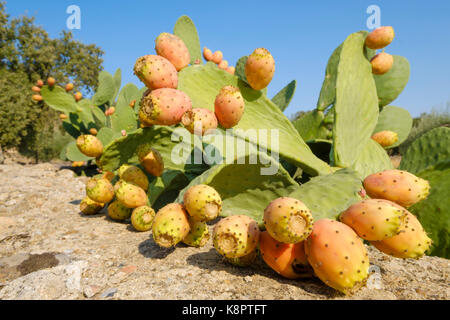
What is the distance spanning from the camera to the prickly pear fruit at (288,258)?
3.07ft

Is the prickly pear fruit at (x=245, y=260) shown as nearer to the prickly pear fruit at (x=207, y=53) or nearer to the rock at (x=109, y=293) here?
the rock at (x=109, y=293)

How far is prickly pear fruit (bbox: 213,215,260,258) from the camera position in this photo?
94cm

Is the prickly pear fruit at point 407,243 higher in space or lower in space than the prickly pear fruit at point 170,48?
lower

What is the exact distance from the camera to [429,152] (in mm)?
1633

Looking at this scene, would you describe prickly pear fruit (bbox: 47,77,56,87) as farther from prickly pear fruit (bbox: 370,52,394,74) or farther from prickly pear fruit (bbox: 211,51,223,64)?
prickly pear fruit (bbox: 370,52,394,74)

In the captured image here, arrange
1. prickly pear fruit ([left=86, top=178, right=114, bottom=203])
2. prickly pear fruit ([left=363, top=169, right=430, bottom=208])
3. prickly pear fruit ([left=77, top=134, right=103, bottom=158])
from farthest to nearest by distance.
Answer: prickly pear fruit ([left=77, top=134, right=103, bottom=158]), prickly pear fruit ([left=86, top=178, right=114, bottom=203]), prickly pear fruit ([left=363, top=169, right=430, bottom=208])

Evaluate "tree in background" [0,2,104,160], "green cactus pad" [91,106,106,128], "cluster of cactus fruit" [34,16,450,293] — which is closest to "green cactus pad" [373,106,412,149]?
"cluster of cactus fruit" [34,16,450,293]

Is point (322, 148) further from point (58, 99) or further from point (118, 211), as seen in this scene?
point (58, 99)

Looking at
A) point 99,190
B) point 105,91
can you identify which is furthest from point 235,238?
point 105,91

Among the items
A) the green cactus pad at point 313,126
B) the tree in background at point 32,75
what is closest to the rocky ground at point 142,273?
the green cactus pad at point 313,126

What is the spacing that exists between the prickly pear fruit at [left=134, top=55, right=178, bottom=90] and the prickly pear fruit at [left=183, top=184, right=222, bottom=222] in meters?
0.45

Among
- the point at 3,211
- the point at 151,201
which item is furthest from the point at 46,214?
the point at 151,201

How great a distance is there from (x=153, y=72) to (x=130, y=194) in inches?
28.0

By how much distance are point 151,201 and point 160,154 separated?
0.28m
